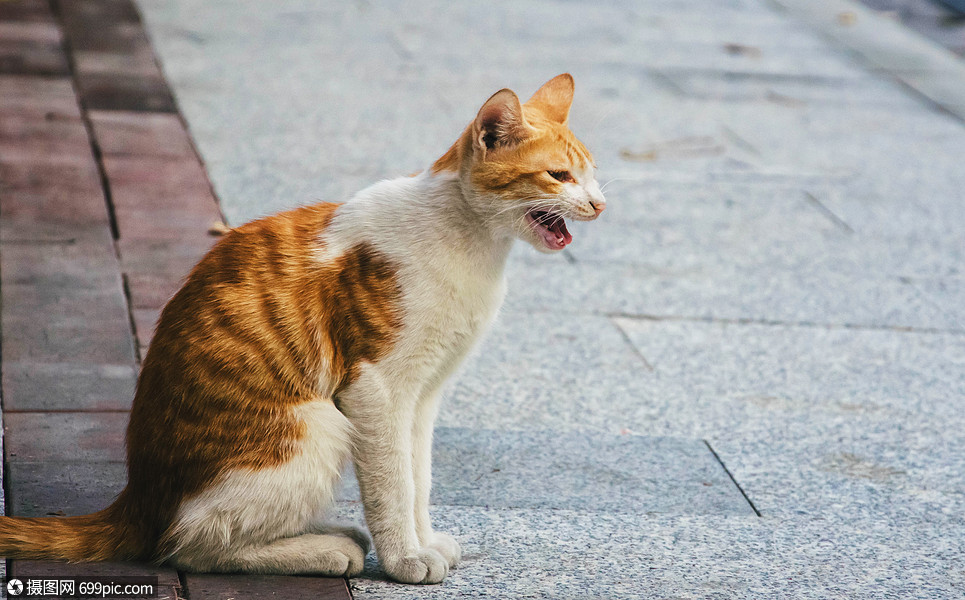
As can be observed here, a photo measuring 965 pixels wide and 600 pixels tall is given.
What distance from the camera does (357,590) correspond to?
8.84ft

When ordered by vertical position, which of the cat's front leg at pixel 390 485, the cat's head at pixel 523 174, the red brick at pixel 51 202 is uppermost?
the cat's head at pixel 523 174

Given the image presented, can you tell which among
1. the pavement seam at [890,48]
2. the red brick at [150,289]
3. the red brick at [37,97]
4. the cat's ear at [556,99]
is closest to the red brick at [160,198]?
the red brick at [150,289]

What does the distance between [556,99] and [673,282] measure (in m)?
2.44

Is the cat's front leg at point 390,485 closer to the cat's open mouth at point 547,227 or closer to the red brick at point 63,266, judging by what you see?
the cat's open mouth at point 547,227

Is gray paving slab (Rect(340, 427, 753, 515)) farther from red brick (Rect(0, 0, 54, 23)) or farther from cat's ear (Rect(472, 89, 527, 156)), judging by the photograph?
red brick (Rect(0, 0, 54, 23))

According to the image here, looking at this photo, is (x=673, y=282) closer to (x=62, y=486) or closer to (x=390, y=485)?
(x=390, y=485)

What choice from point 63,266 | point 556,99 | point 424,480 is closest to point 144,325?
point 63,266

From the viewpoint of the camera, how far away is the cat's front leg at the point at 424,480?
9.31 ft

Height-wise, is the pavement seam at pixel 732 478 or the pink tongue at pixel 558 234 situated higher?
the pink tongue at pixel 558 234

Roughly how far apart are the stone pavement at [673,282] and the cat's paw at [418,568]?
0.17 ft

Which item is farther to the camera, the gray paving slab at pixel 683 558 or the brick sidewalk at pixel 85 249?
the brick sidewalk at pixel 85 249

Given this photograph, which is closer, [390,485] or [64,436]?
[390,485]

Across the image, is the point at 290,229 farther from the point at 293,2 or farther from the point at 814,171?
the point at 293,2

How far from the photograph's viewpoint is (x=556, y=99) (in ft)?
9.48
